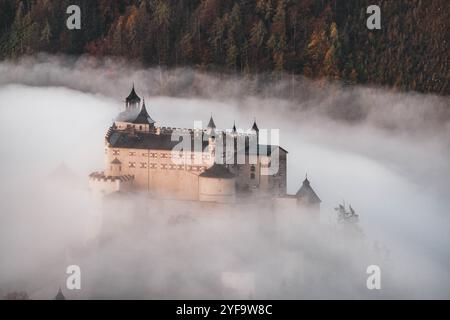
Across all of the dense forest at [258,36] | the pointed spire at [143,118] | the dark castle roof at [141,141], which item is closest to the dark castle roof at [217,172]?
the dark castle roof at [141,141]

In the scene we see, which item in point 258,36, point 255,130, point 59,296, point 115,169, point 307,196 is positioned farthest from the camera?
point 258,36

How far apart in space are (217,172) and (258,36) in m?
4.96

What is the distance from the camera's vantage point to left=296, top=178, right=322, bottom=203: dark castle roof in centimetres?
2857

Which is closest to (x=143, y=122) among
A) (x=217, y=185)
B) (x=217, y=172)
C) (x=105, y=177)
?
(x=105, y=177)

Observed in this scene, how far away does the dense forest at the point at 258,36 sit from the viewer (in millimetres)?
30703

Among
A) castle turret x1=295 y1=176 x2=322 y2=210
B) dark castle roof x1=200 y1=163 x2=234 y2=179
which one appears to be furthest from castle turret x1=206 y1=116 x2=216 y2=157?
castle turret x1=295 y1=176 x2=322 y2=210

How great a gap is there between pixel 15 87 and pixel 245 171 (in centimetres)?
706

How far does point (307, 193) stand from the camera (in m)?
28.6

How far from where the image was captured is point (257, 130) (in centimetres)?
2914

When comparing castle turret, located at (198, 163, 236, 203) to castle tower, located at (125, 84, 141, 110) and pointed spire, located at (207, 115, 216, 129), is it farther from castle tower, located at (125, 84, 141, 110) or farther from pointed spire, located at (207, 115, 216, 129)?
castle tower, located at (125, 84, 141, 110)

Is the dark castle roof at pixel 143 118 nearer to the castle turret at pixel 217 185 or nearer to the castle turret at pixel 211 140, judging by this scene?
the castle turret at pixel 211 140

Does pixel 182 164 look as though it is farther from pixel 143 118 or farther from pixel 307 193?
pixel 307 193

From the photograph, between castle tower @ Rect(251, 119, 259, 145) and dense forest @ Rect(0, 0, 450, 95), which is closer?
castle tower @ Rect(251, 119, 259, 145)

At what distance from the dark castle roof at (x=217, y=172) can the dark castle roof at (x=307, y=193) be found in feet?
6.67
